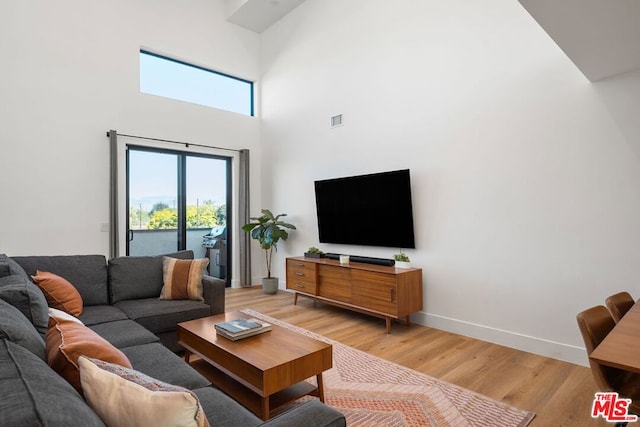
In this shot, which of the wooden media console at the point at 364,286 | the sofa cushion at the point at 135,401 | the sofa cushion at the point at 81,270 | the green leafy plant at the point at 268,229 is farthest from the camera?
the green leafy plant at the point at 268,229

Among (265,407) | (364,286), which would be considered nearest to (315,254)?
(364,286)

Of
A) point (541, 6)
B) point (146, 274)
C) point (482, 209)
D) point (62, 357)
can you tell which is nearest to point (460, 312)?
point (482, 209)

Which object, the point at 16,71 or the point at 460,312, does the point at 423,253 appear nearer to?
the point at 460,312

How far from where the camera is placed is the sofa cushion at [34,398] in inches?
27.3

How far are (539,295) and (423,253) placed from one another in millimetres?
1199

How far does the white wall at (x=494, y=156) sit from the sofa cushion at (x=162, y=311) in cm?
228

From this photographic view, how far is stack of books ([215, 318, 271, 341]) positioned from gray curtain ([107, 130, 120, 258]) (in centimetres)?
319

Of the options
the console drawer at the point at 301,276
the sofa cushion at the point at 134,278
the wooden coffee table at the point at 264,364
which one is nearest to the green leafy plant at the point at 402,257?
the console drawer at the point at 301,276

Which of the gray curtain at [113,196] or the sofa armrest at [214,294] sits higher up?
the gray curtain at [113,196]

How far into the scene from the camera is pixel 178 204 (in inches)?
223

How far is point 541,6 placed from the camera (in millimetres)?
1730

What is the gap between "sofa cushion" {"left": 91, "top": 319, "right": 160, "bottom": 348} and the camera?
2.34 metres

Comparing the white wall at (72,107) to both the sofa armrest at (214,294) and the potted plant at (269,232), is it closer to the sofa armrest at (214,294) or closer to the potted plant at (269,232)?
the potted plant at (269,232)

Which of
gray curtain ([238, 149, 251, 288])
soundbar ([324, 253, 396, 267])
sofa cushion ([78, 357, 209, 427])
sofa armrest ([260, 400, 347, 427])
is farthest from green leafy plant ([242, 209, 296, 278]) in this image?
sofa cushion ([78, 357, 209, 427])
